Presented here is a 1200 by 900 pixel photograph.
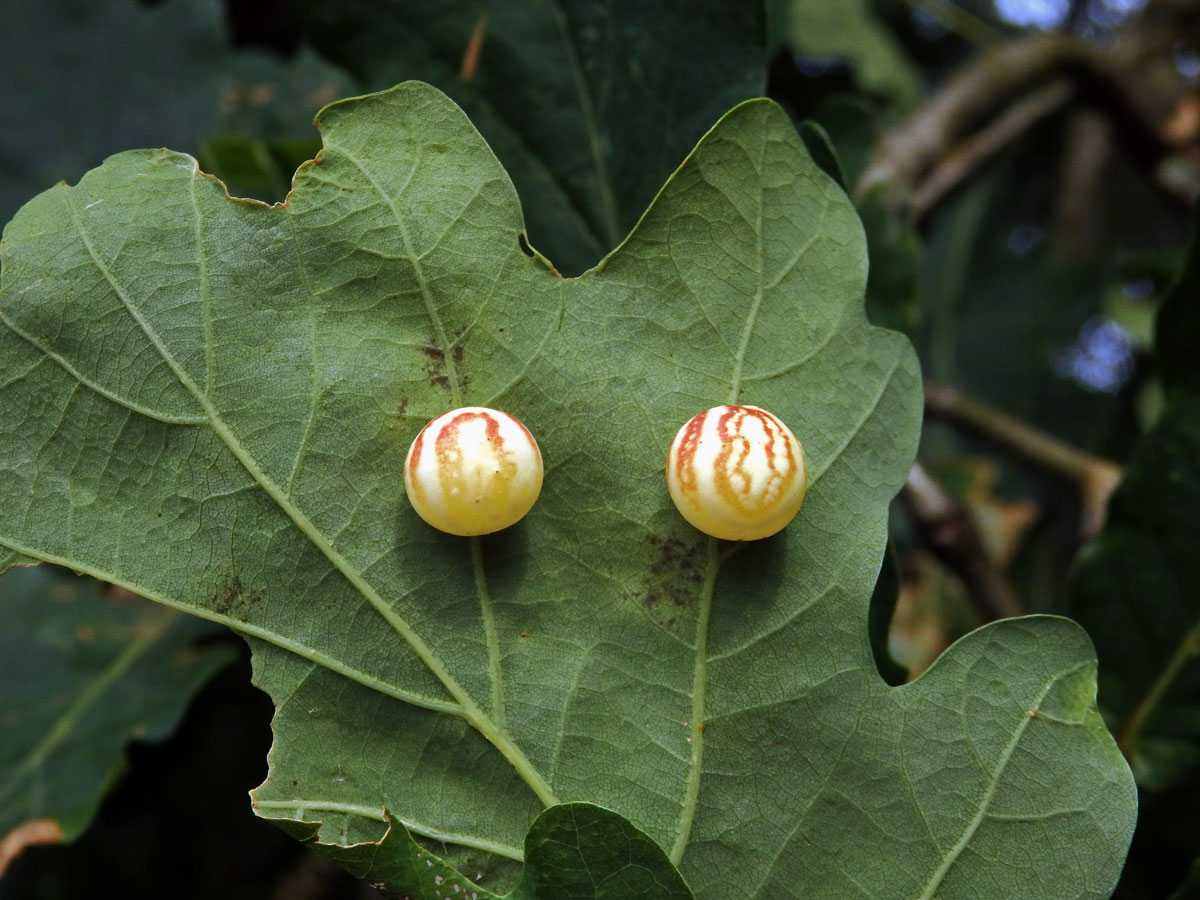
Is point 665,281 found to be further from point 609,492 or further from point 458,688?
point 458,688

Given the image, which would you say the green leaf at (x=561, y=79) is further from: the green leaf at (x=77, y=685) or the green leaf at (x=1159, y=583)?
the green leaf at (x=77, y=685)

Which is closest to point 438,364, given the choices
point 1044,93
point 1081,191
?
point 1044,93

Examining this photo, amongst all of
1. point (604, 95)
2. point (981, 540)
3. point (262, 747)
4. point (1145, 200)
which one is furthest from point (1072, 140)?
point (262, 747)

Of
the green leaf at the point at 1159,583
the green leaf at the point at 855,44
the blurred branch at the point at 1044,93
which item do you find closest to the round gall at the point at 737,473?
the green leaf at the point at 1159,583

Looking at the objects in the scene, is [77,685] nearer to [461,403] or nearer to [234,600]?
[234,600]

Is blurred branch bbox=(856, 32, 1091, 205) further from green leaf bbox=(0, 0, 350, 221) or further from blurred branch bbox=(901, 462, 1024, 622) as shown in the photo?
green leaf bbox=(0, 0, 350, 221)

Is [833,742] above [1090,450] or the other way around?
above

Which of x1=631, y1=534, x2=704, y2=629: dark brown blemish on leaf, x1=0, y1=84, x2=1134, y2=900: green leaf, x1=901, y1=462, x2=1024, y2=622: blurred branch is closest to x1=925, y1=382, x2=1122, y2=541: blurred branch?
x1=901, y1=462, x2=1024, y2=622: blurred branch
